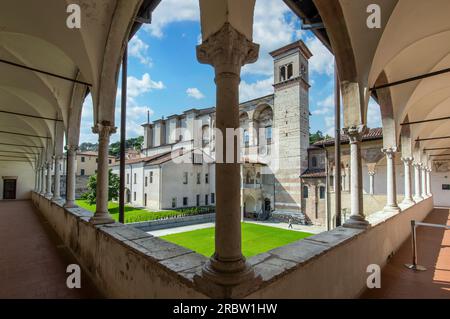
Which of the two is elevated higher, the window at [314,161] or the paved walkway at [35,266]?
the window at [314,161]

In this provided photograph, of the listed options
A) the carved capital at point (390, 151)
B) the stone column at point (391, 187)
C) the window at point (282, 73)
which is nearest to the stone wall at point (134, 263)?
the stone column at point (391, 187)

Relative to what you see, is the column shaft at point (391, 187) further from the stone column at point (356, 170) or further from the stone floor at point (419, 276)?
the stone column at point (356, 170)

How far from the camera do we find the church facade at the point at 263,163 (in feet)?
77.0

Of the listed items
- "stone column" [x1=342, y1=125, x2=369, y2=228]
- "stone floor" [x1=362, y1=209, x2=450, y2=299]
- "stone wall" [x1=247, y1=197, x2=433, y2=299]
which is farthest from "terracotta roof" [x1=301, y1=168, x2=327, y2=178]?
"stone column" [x1=342, y1=125, x2=369, y2=228]

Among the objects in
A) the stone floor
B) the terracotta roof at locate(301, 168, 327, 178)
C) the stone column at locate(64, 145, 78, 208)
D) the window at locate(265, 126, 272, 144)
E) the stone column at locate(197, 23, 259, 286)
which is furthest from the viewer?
the window at locate(265, 126, 272, 144)

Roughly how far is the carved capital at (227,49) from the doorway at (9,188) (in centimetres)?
3172

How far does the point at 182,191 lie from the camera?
27.2 metres

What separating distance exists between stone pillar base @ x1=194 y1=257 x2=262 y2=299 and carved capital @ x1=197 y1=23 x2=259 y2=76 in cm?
181

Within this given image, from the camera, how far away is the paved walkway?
4109 millimetres

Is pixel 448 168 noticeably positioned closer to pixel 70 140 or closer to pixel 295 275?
pixel 295 275

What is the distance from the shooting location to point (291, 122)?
2366 cm

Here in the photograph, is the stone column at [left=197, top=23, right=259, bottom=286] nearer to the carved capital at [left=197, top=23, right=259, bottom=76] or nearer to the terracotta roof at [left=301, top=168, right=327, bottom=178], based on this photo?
the carved capital at [left=197, top=23, right=259, bottom=76]

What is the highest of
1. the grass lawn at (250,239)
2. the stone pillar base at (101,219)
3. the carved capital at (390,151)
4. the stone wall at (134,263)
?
the carved capital at (390,151)
